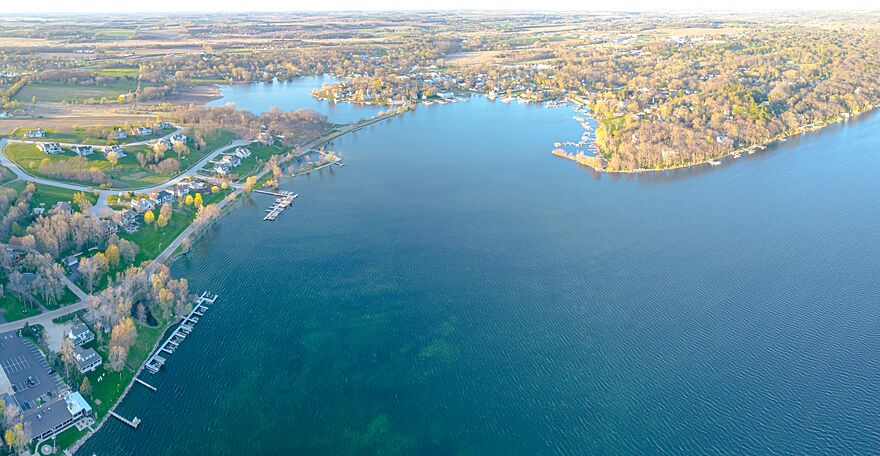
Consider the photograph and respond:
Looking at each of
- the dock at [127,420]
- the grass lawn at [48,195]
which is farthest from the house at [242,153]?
the dock at [127,420]

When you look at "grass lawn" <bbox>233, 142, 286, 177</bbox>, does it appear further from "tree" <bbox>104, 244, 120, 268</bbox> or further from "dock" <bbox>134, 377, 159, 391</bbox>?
"dock" <bbox>134, 377, 159, 391</bbox>

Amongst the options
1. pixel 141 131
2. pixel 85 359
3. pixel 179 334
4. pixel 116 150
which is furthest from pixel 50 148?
pixel 85 359

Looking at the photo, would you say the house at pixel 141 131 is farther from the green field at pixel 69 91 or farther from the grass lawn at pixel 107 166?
the green field at pixel 69 91

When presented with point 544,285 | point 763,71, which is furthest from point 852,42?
point 544,285

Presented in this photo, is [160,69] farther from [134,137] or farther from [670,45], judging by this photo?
[670,45]

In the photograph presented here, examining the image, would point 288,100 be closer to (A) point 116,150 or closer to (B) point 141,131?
(B) point 141,131

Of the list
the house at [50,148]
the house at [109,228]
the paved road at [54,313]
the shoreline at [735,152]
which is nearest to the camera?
the paved road at [54,313]

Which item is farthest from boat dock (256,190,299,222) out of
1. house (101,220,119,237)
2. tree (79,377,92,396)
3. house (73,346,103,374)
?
tree (79,377,92,396)
